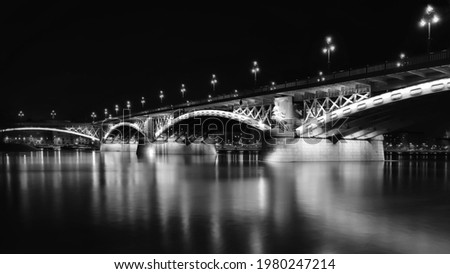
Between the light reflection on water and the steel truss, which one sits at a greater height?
the steel truss

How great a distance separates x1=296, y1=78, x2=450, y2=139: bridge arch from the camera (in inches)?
1190

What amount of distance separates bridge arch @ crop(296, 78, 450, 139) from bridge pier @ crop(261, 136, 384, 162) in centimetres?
123

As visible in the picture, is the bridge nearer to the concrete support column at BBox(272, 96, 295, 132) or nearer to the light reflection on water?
the concrete support column at BBox(272, 96, 295, 132)

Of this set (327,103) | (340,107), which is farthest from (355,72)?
(327,103)

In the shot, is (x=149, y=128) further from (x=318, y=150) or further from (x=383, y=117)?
(x=383, y=117)

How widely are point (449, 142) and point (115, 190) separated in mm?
154195

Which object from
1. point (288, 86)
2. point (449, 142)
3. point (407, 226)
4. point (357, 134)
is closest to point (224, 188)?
point (407, 226)

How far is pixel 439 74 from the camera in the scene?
3047cm

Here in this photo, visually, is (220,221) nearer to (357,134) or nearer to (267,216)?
(267,216)

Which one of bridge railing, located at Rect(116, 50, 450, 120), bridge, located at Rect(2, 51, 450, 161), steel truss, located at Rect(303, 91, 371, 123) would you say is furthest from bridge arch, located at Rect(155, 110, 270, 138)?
steel truss, located at Rect(303, 91, 371, 123)

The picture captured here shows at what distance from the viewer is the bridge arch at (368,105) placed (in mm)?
30217

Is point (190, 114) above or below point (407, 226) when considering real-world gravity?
above

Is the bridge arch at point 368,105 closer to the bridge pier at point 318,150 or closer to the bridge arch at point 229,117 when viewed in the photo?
the bridge pier at point 318,150

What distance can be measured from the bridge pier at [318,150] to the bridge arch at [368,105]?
123 centimetres
